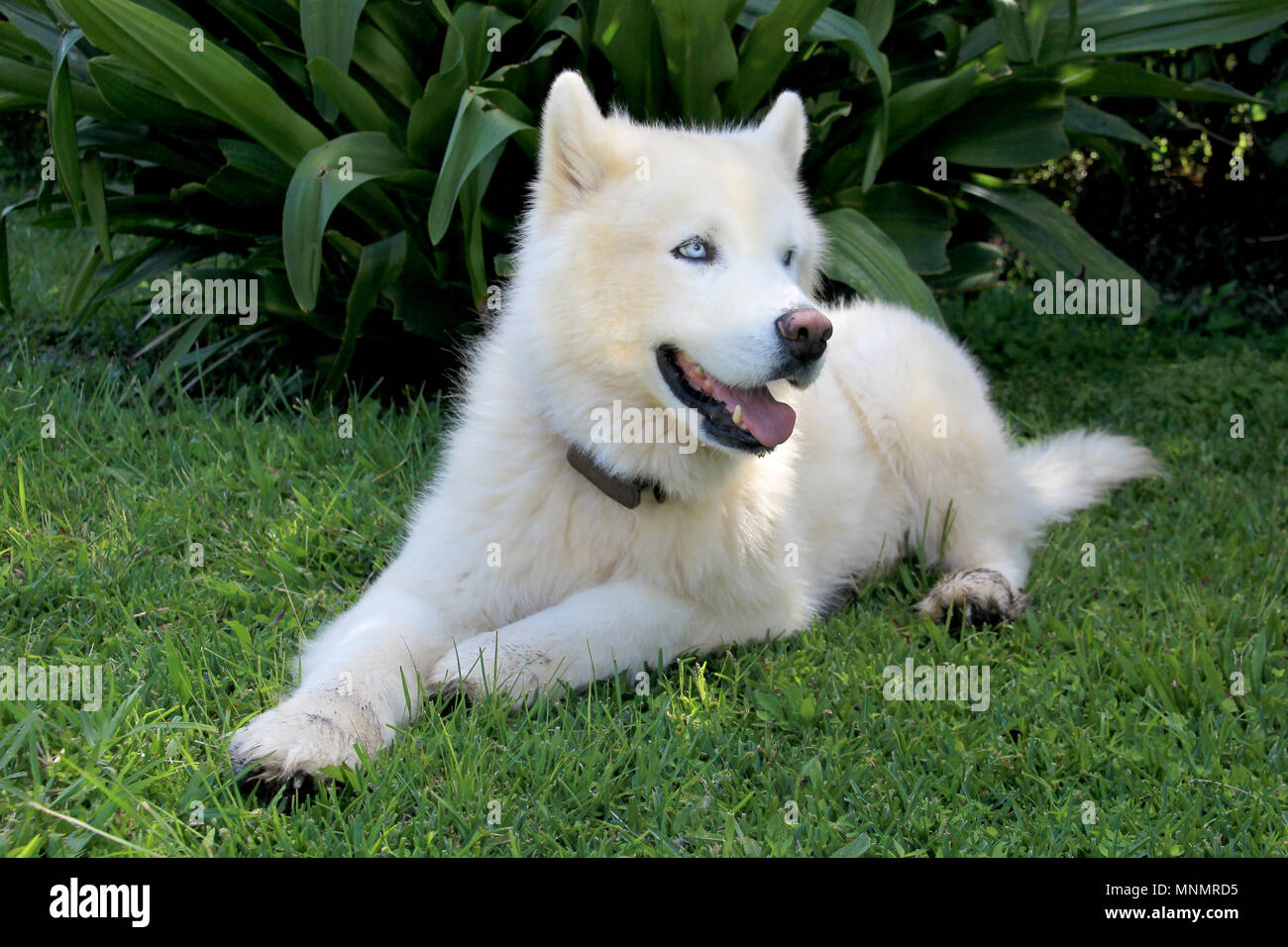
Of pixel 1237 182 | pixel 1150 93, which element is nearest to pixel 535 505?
pixel 1150 93

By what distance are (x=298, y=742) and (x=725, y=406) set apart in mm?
1150

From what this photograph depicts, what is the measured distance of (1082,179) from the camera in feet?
24.7

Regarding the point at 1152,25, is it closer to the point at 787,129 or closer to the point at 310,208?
the point at 787,129

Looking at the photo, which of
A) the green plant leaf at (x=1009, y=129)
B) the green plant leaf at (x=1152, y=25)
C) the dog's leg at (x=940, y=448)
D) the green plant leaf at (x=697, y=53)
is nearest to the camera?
the dog's leg at (x=940, y=448)

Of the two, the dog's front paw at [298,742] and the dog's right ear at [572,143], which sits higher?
the dog's right ear at [572,143]

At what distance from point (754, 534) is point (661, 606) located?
1.13 ft

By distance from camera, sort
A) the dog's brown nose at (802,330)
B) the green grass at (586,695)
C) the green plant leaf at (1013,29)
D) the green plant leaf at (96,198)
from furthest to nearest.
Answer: the green plant leaf at (1013,29) → the green plant leaf at (96,198) → the dog's brown nose at (802,330) → the green grass at (586,695)

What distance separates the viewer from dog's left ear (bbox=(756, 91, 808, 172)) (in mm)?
3090

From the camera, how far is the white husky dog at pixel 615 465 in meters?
2.49

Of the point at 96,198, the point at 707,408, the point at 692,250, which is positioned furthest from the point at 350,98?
the point at 707,408

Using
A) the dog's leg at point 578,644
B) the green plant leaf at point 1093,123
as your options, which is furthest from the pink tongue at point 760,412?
the green plant leaf at point 1093,123

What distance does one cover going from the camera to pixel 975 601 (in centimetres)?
324

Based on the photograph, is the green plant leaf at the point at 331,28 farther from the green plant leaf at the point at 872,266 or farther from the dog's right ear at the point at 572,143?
the green plant leaf at the point at 872,266

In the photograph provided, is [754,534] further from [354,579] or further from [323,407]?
[323,407]
